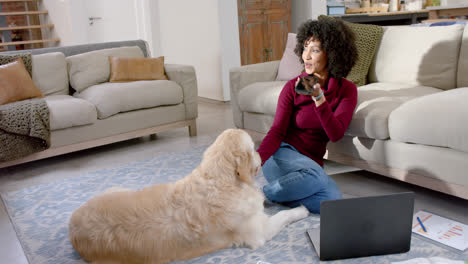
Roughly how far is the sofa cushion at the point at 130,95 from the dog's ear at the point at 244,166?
2059 mm

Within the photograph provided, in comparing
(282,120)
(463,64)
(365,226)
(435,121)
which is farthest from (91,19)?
(365,226)

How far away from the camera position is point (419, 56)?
106 inches

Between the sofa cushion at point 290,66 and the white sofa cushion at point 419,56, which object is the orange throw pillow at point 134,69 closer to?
the sofa cushion at point 290,66

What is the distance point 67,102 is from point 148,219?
2010 mm

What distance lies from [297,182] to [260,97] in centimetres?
117

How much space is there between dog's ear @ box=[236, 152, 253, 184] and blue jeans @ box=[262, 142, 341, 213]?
45cm

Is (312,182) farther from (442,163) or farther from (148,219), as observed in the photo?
(148,219)

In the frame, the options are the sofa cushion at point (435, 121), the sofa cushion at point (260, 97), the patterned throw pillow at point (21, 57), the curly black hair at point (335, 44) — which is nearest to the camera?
the sofa cushion at point (435, 121)

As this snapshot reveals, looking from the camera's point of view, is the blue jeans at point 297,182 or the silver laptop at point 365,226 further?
the blue jeans at point 297,182

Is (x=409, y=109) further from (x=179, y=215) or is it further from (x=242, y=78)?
(x=242, y=78)

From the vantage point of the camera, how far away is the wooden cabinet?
557cm

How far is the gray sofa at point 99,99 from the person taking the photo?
318 centimetres

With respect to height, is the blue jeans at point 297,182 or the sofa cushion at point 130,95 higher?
the sofa cushion at point 130,95

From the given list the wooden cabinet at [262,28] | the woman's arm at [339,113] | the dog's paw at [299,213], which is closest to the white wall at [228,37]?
the wooden cabinet at [262,28]
